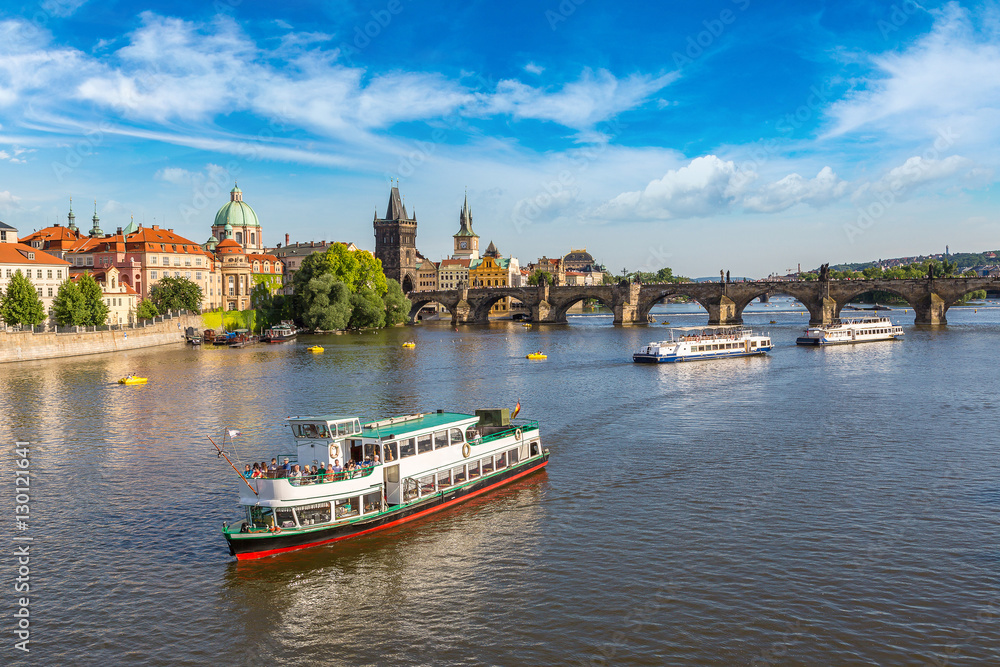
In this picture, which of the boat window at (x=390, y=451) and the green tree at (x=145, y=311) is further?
the green tree at (x=145, y=311)

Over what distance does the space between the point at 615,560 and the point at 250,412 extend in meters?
35.8

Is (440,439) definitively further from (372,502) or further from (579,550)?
(579,550)

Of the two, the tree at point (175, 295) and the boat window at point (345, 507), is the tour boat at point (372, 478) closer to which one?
the boat window at point (345, 507)

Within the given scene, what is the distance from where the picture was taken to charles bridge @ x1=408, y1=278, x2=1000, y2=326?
447 ft

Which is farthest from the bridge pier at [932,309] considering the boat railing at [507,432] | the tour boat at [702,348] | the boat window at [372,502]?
the boat window at [372,502]

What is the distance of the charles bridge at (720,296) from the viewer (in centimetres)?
13625

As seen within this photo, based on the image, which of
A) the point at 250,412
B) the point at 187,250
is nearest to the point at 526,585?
the point at 250,412

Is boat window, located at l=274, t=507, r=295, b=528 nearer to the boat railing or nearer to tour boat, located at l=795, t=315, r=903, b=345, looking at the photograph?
the boat railing

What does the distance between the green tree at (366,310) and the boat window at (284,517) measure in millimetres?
117225

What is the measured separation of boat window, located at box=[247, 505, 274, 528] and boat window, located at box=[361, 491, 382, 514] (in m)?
3.57

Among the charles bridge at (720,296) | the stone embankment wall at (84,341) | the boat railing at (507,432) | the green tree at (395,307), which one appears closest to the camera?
the boat railing at (507,432)

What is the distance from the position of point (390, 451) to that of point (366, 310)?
116 meters

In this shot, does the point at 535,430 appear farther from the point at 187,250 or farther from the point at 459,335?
the point at 187,250

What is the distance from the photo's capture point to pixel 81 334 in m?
96.6
